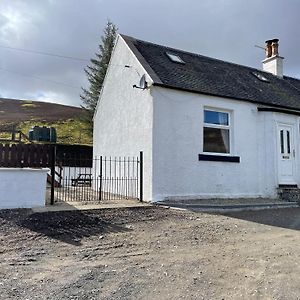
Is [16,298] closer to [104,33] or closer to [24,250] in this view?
[24,250]

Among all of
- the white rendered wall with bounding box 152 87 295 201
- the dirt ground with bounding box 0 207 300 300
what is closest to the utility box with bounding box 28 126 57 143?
the white rendered wall with bounding box 152 87 295 201

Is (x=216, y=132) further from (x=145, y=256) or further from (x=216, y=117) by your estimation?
(x=145, y=256)

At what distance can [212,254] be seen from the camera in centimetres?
589

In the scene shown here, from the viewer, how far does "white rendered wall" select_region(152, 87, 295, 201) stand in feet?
37.8

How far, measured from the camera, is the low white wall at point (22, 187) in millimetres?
9092

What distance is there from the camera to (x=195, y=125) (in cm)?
1227

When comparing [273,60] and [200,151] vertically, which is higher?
[273,60]

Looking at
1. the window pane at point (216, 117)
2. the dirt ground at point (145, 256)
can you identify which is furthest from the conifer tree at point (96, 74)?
the dirt ground at point (145, 256)

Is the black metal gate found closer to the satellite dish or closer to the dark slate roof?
the satellite dish

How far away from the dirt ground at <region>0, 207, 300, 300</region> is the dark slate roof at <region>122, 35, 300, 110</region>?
5325 millimetres

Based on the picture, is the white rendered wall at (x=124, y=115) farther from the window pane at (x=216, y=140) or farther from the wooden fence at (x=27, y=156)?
the wooden fence at (x=27, y=156)

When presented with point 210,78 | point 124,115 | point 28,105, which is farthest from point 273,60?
point 28,105

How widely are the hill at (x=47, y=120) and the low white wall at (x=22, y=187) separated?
22.0 m

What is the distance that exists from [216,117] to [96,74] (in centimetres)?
2337
